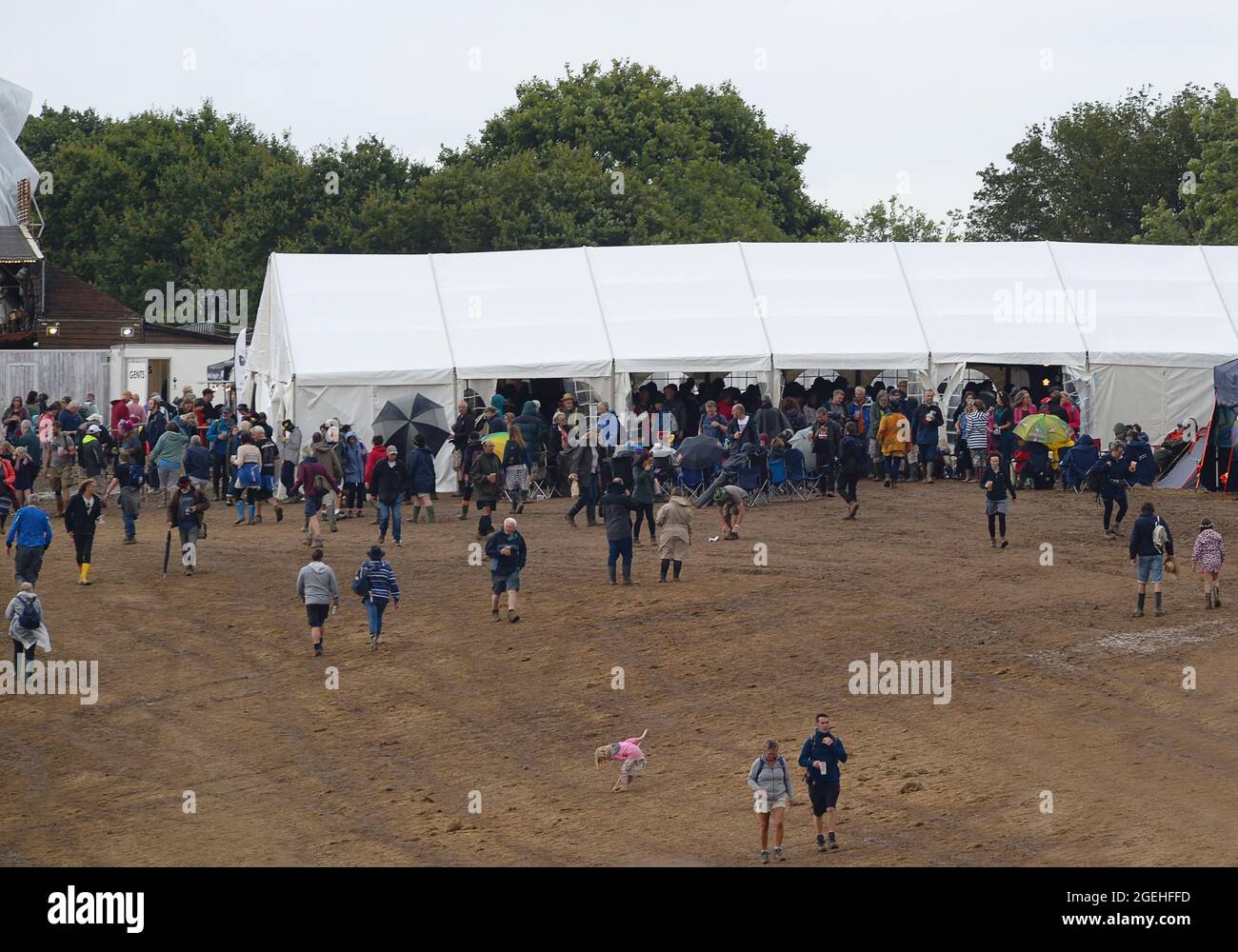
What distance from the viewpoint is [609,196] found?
64.4 m

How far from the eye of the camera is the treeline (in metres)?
63.0

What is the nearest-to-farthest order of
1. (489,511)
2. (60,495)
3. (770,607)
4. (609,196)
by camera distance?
(770,607)
(489,511)
(60,495)
(609,196)

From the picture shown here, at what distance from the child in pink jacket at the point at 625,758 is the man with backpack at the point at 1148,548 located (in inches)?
302

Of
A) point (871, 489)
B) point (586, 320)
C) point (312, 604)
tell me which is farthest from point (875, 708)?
point (586, 320)

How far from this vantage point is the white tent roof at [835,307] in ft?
114

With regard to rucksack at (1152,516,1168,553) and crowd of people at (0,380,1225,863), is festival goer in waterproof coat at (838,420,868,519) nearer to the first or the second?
crowd of people at (0,380,1225,863)

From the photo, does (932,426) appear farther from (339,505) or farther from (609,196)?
(609,196)

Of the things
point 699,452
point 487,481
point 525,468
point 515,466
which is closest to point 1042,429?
point 699,452

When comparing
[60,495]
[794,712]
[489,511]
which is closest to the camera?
[794,712]

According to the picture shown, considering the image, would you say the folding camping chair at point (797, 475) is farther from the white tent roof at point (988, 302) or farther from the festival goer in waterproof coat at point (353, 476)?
the festival goer in waterproof coat at point (353, 476)

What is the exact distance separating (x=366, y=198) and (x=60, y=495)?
3471 cm

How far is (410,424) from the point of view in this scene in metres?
32.0

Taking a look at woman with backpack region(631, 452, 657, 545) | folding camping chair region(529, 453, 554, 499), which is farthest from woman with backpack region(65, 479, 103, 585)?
folding camping chair region(529, 453, 554, 499)

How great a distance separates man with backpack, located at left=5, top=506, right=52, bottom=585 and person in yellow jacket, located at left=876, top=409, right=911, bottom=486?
1577cm
